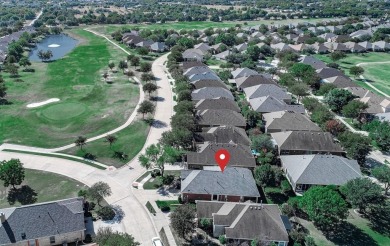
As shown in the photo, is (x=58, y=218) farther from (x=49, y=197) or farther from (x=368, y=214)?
(x=368, y=214)

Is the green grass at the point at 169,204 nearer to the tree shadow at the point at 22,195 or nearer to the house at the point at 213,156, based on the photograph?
the house at the point at 213,156

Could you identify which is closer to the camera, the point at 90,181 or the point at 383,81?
the point at 90,181

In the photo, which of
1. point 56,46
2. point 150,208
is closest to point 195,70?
point 150,208

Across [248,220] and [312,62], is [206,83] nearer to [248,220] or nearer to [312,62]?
[312,62]

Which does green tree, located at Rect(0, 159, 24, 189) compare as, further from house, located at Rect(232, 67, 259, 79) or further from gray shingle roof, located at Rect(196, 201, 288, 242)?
house, located at Rect(232, 67, 259, 79)

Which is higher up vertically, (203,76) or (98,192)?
(98,192)

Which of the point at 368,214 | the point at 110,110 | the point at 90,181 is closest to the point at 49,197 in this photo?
the point at 90,181

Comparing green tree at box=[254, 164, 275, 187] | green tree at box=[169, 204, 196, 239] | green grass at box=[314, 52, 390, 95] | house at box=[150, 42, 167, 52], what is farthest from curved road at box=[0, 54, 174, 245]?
green grass at box=[314, 52, 390, 95]
